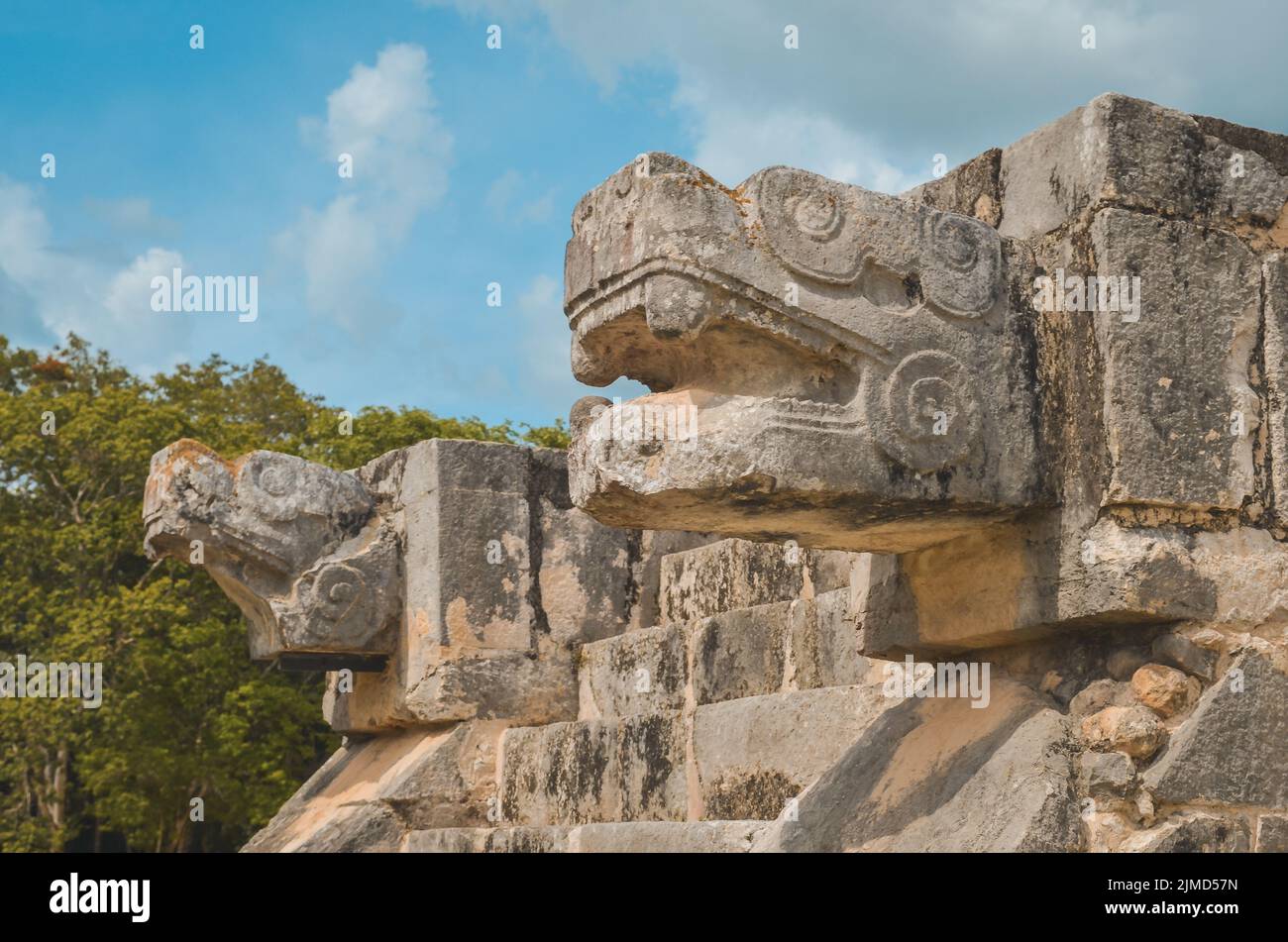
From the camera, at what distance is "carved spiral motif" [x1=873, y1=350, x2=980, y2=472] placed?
3.81 metres

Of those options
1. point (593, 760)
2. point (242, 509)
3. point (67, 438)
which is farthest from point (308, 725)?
point (593, 760)

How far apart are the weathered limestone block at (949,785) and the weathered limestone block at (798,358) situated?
1.77ft

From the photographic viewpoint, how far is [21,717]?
56.9 feet

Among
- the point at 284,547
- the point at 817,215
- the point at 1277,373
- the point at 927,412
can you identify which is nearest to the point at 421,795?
the point at 284,547

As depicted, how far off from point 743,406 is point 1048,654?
112 centimetres

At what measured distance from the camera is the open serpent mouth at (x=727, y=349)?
372 cm

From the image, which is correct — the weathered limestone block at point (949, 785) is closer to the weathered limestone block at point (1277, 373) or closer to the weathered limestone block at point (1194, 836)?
the weathered limestone block at point (1194, 836)

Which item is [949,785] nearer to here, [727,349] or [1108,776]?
[1108,776]

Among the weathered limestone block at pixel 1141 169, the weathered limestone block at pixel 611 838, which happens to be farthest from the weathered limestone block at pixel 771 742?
the weathered limestone block at pixel 1141 169

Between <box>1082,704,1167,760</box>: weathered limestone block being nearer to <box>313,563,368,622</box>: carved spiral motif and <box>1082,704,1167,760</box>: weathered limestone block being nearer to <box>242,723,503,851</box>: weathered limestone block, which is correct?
<box>242,723,503,851</box>: weathered limestone block

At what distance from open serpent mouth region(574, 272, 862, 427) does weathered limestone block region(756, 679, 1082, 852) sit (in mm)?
916

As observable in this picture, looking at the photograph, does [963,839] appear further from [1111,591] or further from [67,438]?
[67,438]

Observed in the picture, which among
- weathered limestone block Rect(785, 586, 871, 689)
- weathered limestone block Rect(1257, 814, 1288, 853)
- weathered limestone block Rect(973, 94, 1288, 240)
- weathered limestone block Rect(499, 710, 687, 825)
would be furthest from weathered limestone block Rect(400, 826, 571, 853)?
weathered limestone block Rect(973, 94, 1288, 240)

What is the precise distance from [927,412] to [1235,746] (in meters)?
1.09
